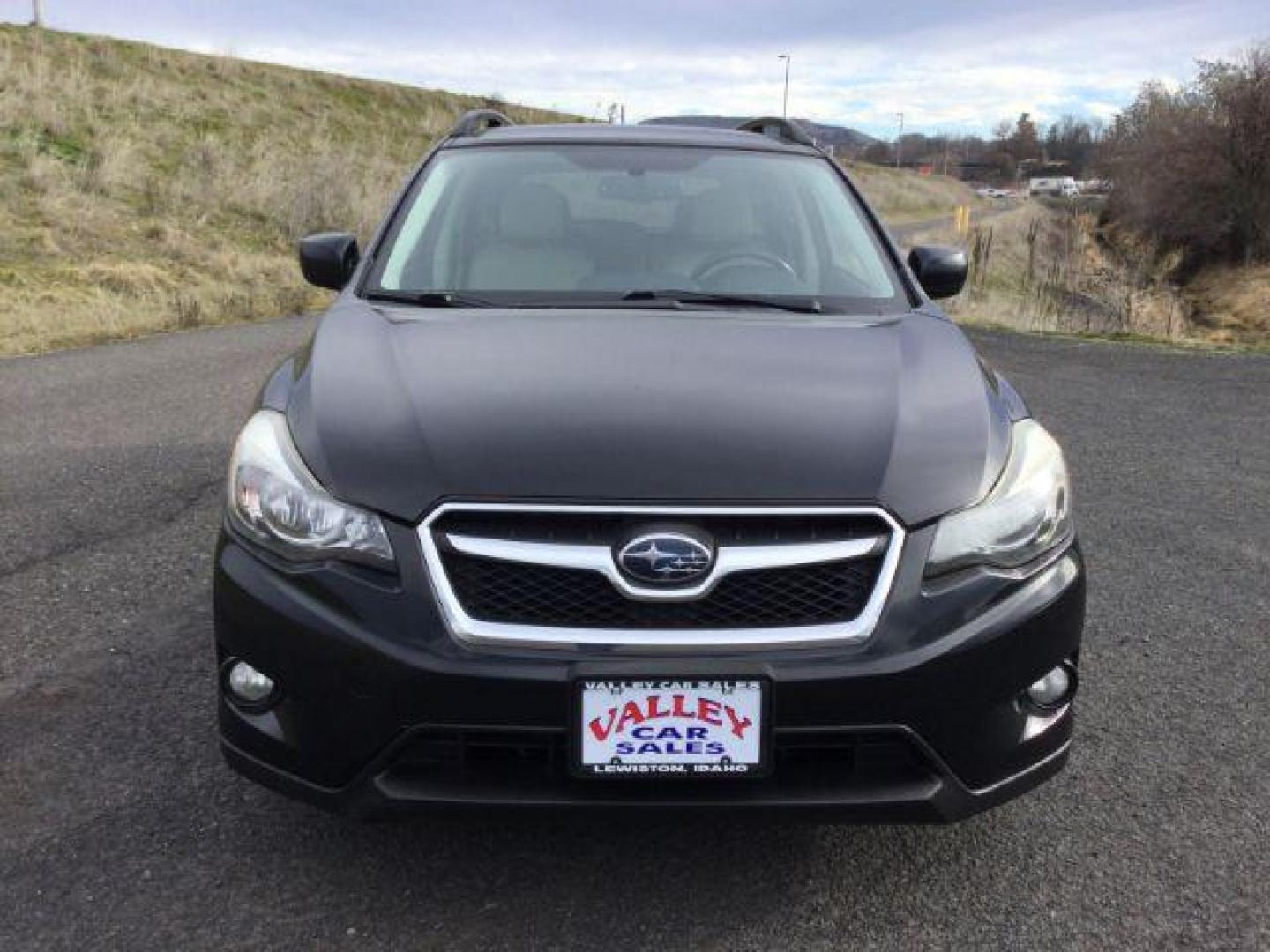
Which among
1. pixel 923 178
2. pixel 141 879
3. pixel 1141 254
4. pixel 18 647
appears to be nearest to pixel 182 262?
pixel 18 647

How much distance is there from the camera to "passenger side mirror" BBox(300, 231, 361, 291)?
11.6 feet

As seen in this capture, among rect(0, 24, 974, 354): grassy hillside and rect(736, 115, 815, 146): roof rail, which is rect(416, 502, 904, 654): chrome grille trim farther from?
rect(0, 24, 974, 354): grassy hillside

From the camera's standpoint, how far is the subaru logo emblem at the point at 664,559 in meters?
2.06

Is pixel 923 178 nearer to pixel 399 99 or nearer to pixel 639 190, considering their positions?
pixel 399 99

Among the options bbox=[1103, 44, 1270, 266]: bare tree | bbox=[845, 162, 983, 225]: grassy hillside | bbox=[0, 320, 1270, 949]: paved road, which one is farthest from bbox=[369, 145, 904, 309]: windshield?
bbox=[845, 162, 983, 225]: grassy hillside

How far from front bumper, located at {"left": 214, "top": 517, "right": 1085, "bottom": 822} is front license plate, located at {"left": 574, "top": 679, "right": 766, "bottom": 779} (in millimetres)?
28

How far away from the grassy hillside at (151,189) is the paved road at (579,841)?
22.2ft

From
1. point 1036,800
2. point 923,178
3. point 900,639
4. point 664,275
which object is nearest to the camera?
point 900,639

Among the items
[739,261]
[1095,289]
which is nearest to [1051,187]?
[1095,289]

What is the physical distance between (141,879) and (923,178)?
81.6 metres

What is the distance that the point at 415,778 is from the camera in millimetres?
2123

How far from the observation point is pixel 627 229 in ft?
11.4

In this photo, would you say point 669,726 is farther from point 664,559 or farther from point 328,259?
point 328,259

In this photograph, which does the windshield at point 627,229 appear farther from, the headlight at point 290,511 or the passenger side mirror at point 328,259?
the headlight at point 290,511
